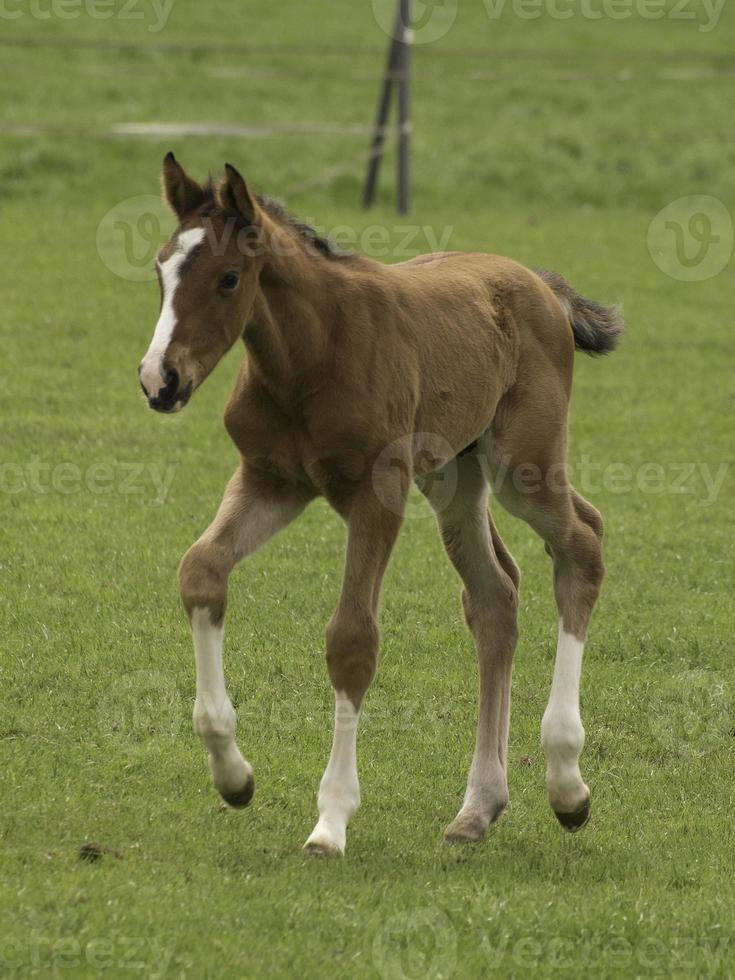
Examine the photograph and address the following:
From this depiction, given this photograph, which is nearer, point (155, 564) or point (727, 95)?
point (155, 564)

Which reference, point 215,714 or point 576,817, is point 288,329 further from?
point 576,817

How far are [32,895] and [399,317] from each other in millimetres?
2137

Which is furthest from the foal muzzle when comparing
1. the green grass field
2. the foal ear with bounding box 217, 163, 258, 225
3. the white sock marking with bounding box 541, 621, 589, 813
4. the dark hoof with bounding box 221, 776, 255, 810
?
the white sock marking with bounding box 541, 621, 589, 813

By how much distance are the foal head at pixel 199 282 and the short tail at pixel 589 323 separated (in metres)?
1.81

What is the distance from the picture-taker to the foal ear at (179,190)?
196 inches

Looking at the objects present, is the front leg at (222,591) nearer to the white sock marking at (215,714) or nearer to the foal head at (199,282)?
the white sock marking at (215,714)

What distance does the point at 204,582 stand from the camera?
525 centimetres

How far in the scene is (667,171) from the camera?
20953 mm

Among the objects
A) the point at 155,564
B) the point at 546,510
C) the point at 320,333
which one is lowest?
the point at 155,564

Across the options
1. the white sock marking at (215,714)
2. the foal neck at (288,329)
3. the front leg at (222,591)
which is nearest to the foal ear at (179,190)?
the foal neck at (288,329)

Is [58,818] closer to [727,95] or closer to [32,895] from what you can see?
[32,895]

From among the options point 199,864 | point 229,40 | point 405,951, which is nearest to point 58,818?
point 199,864

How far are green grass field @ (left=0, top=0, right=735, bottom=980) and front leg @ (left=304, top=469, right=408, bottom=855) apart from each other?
0.45 feet

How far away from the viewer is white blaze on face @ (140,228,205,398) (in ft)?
15.3
